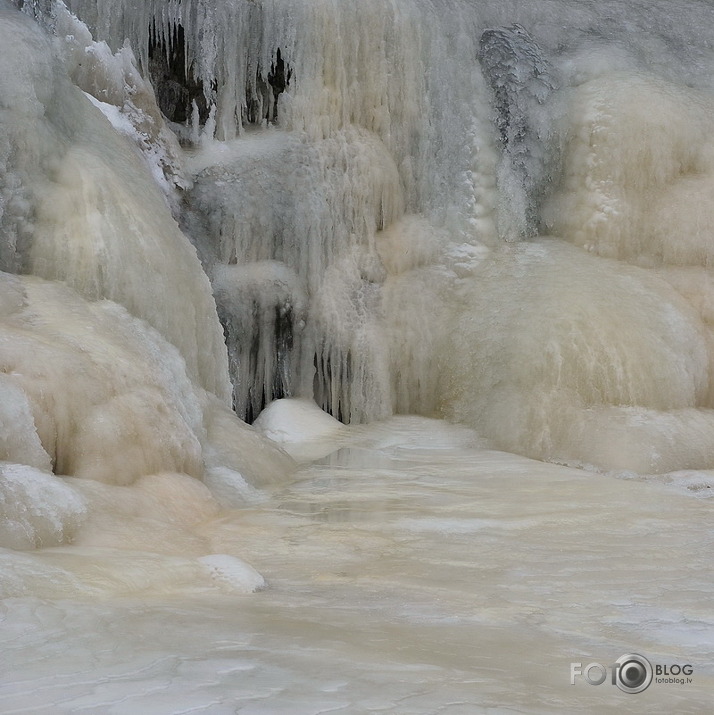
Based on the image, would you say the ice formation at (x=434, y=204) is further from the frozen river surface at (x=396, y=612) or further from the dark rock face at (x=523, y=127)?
the frozen river surface at (x=396, y=612)

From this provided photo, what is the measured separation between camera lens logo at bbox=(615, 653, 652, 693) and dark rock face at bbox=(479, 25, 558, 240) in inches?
280

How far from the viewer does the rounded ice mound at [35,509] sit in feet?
11.2

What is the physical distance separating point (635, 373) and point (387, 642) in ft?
19.4

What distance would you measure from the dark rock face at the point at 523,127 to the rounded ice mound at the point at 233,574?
6.35m

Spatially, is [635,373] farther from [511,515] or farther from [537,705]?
[537,705]

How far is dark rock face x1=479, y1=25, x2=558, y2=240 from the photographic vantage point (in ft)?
30.5

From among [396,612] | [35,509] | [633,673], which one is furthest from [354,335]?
[633,673]

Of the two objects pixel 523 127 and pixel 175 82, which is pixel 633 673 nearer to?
pixel 175 82

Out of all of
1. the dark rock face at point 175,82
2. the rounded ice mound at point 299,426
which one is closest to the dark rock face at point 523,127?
the rounded ice mound at point 299,426

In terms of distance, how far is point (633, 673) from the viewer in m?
2.24

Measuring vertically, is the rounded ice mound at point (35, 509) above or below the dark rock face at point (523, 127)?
below

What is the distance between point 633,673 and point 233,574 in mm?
1351

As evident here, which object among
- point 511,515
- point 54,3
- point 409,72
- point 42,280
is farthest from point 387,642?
point 409,72

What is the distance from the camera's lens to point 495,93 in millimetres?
9422
